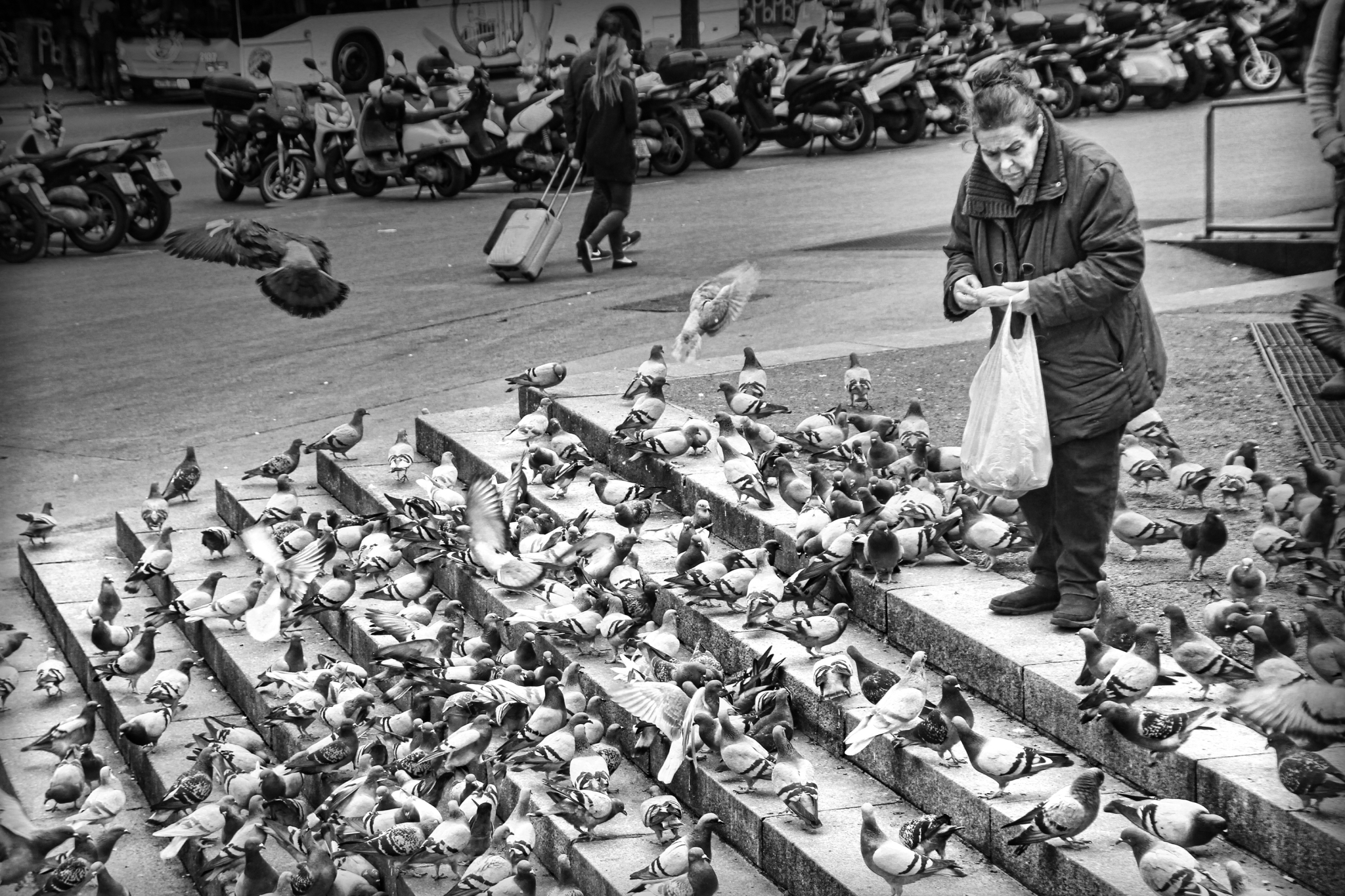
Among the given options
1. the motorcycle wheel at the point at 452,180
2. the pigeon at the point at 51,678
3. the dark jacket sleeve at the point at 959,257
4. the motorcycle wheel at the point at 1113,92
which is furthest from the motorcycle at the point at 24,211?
the motorcycle wheel at the point at 1113,92

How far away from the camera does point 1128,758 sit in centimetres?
400

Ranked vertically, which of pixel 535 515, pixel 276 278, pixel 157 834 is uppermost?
pixel 276 278

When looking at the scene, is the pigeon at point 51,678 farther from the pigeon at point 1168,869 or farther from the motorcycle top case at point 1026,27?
the motorcycle top case at point 1026,27

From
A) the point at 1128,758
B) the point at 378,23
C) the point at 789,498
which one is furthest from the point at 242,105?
the point at 1128,758

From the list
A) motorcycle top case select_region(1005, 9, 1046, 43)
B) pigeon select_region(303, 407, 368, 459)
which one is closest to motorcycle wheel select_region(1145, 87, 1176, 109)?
motorcycle top case select_region(1005, 9, 1046, 43)

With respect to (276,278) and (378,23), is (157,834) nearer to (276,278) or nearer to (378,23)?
(276,278)

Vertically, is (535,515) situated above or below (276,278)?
below

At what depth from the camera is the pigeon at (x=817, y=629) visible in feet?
16.4

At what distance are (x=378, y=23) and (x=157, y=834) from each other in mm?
11533

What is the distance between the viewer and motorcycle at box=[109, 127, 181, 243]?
567 inches

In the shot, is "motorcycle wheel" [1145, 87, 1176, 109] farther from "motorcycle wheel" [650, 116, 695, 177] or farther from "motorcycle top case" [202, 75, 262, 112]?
"motorcycle top case" [202, 75, 262, 112]

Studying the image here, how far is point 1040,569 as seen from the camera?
15.5ft

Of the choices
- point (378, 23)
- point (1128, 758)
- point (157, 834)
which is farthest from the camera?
point (378, 23)

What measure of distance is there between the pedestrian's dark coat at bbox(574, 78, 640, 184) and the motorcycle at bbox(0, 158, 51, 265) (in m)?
5.04
